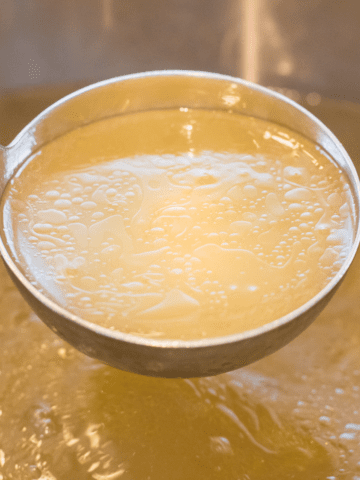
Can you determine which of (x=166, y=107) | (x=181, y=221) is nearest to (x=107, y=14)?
(x=166, y=107)

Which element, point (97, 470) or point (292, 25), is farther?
point (292, 25)

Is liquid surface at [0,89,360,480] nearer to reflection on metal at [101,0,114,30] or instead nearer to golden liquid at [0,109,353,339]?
golden liquid at [0,109,353,339]

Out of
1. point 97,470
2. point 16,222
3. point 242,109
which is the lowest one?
point 97,470

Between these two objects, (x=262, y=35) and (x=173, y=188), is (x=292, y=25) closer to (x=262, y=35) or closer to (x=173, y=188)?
(x=262, y=35)

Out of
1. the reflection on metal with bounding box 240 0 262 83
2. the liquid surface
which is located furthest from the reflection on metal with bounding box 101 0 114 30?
the liquid surface

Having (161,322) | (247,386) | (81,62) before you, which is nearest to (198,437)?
(247,386)

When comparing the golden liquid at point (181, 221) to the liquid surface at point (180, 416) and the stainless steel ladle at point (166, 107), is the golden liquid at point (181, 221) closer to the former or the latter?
the stainless steel ladle at point (166, 107)

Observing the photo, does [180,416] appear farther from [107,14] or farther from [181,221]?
[107,14]

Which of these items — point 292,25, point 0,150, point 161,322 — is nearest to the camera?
point 161,322
